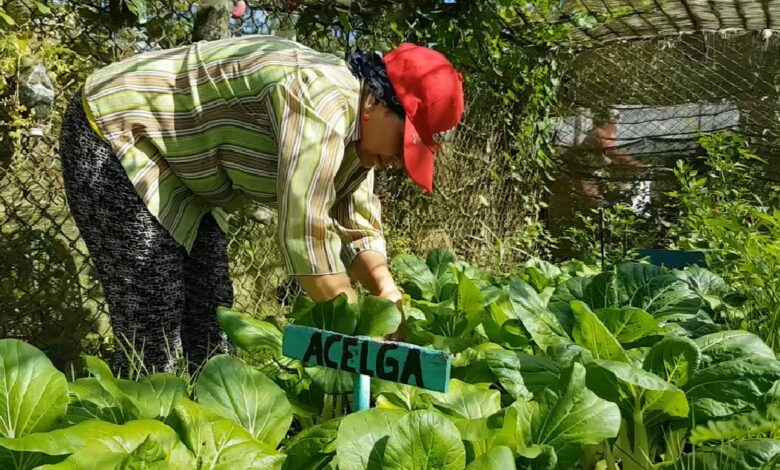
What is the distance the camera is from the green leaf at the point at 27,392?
768 mm

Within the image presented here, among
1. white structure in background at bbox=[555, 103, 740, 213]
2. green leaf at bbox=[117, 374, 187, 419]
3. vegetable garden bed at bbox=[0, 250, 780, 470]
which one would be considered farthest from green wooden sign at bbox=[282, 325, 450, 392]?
white structure in background at bbox=[555, 103, 740, 213]

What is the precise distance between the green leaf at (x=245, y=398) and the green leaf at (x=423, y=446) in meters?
0.22

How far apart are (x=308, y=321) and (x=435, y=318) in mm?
436

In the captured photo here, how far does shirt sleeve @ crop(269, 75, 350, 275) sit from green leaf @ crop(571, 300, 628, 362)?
52cm

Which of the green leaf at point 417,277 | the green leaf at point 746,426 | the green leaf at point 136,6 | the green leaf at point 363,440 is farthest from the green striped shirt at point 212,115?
the green leaf at point 746,426

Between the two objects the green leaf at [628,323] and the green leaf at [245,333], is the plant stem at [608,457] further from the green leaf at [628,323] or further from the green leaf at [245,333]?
the green leaf at [245,333]

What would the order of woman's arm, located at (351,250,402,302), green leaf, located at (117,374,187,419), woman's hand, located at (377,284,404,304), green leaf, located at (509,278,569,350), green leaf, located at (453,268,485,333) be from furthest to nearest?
woman's arm, located at (351,250,402,302), woman's hand, located at (377,284,404,304), green leaf, located at (453,268,485,333), green leaf, located at (509,278,569,350), green leaf, located at (117,374,187,419)

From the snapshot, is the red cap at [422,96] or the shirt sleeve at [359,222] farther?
the shirt sleeve at [359,222]

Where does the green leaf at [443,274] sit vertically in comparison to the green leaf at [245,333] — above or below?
below

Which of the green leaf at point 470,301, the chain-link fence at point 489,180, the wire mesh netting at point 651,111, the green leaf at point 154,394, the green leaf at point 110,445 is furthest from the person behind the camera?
the wire mesh netting at point 651,111

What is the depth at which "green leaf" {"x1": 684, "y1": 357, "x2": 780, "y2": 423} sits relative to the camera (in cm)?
99

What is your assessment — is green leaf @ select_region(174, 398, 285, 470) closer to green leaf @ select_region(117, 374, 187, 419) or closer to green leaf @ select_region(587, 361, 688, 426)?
green leaf @ select_region(117, 374, 187, 419)

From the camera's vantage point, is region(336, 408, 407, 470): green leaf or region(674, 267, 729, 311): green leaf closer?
region(336, 408, 407, 470): green leaf

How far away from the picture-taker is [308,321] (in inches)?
43.4
